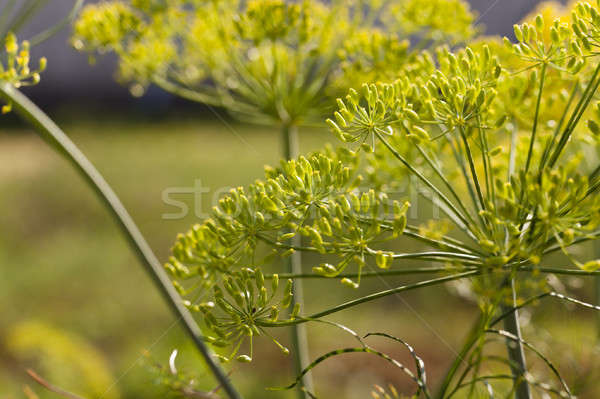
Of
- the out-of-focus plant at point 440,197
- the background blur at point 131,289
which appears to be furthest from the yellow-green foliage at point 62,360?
the out-of-focus plant at point 440,197

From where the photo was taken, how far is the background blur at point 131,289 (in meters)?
2.28

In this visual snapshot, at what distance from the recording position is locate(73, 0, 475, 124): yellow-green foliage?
3.82ft

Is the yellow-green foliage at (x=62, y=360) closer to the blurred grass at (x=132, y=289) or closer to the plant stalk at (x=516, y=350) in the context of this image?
the blurred grass at (x=132, y=289)

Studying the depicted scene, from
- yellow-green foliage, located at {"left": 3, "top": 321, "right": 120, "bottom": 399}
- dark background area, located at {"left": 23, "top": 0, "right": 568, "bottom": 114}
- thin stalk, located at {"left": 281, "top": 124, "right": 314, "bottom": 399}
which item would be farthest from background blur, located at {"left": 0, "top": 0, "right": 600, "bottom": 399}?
dark background area, located at {"left": 23, "top": 0, "right": 568, "bottom": 114}

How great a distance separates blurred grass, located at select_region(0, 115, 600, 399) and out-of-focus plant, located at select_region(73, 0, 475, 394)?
377 mm

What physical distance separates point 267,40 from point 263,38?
0.20ft

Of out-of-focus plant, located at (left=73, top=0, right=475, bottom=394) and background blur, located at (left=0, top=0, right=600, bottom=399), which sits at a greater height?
out-of-focus plant, located at (left=73, top=0, right=475, bottom=394)

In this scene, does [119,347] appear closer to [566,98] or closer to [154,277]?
[154,277]

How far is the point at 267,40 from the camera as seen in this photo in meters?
1.24

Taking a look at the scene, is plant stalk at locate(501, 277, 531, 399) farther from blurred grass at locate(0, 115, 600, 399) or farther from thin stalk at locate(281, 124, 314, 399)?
blurred grass at locate(0, 115, 600, 399)

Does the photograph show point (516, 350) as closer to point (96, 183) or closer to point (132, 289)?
point (96, 183)

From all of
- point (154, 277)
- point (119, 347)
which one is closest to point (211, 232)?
point (154, 277)

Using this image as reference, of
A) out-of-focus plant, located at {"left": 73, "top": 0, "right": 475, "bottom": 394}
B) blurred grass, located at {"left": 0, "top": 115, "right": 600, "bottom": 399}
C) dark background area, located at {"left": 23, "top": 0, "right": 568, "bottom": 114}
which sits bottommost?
blurred grass, located at {"left": 0, "top": 115, "right": 600, "bottom": 399}

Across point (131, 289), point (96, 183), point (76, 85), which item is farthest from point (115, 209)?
point (76, 85)
